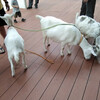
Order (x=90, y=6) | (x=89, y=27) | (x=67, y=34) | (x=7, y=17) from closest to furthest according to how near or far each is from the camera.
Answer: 1. (x=7, y=17)
2. (x=67, y=34)
3. (x=89, y=27)
4. (x=90, y=6)

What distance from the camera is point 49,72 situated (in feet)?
6.23

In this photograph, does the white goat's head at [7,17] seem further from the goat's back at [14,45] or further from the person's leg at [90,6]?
the person's leg at [90,6]

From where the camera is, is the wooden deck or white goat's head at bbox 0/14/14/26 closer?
the wooden deck

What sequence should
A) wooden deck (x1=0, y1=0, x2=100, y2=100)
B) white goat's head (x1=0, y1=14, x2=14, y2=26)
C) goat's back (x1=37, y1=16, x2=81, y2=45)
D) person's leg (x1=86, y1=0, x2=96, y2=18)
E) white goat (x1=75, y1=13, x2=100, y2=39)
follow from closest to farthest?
1. wooden deck (x1=0, y1=0, x2=100, y2=100)
2. white goat's head (x1=0, y1=14, x2=14, y2=26)
3. goat's back (x1=37, y1=16, x2=81, y2=45)
4. white goat (x1=75, y1=13, x2=100, y2=39)
5. person's leg (x1=86, y1=0, x2=96, y2=18)

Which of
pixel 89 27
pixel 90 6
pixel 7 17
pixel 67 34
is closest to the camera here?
pixel 7 17

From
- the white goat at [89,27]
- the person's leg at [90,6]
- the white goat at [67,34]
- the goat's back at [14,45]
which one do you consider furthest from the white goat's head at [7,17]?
the person's leg at [90,6]

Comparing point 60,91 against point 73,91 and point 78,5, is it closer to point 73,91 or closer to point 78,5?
point 73,91

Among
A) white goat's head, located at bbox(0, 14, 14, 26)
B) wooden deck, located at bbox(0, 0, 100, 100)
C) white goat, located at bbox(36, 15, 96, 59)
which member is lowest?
wooden deck, located at bbox(0, 0, 100, 100)

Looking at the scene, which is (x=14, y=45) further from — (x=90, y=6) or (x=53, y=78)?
(x=90, y=6)

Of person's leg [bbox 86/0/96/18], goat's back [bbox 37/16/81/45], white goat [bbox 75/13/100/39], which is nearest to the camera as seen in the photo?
goat's back [bbox 37/16/81/45]

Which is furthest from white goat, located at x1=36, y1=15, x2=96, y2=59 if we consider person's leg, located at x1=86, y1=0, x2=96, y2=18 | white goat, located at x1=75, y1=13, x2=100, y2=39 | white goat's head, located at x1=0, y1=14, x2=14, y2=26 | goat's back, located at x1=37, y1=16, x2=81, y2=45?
person's leg, located at x1=86, y1=0, x2=96, y2=18

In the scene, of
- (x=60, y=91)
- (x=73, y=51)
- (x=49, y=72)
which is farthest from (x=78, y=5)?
(x=60, y=91)

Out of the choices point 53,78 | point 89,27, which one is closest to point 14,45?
point 53,78

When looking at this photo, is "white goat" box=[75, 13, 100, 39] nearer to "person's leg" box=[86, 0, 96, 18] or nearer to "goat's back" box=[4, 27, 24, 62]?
"person's leg" box=[86, 0, 96, 18]
